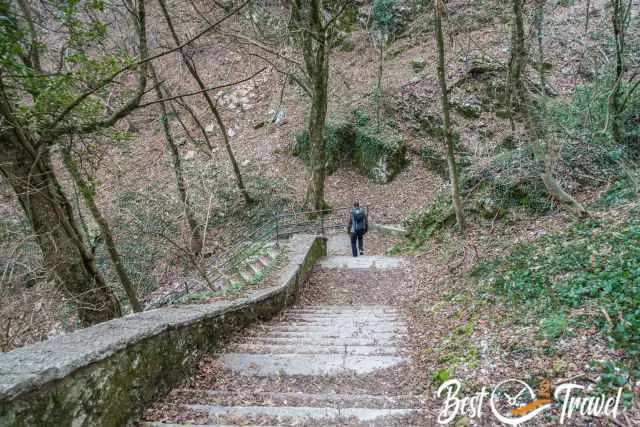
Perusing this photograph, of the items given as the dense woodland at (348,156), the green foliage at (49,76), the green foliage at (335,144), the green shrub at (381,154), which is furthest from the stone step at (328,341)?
the green foliage at (335,144)

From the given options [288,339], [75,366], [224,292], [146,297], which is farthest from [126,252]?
[75,366]

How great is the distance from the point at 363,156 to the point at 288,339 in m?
13.1

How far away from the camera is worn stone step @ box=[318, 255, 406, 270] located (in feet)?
32.8

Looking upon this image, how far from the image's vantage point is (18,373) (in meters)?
2.20

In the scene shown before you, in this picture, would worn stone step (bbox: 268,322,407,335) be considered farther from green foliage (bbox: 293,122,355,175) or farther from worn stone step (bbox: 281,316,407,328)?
green foliage (bbox: 293,122,355,175)

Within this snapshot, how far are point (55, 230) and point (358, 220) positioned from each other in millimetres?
7426

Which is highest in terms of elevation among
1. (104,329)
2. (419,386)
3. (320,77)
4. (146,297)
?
(320,77)

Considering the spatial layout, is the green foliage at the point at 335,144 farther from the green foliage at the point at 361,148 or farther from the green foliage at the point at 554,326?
the green foliage at the point at 554,326

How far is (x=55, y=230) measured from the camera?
18.7 feet

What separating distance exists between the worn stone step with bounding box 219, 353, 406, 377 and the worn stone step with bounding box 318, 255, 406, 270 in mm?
5619

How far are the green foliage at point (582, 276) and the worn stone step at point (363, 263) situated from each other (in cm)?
360

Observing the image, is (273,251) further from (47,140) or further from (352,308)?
(47,140)

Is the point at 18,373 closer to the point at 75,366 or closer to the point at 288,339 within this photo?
the point at 75,366

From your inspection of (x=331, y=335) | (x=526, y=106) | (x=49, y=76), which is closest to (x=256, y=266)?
(x=331, y=335)
